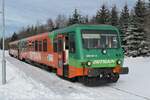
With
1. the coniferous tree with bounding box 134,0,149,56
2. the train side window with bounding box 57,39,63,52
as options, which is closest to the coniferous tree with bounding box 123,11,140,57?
the coniferous tree with bounding box 134,0,149,56

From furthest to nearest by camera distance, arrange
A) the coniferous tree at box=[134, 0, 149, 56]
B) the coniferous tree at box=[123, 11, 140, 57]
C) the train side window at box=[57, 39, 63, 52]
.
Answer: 1. the coniferous tree at box=[123, 11, 140, 57]
2. the coniferous tree at box=[134, 0, 149, 56]
3. the train side window at box=[57, 39, 63, 52]

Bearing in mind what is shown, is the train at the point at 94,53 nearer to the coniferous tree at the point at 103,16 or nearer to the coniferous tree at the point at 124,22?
the coniferous tree at the point at 124,22

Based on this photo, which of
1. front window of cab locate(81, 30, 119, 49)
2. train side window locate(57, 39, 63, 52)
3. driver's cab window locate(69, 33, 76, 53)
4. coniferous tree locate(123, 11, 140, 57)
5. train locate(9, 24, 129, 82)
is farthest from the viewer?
coniferous tree locate(123, 11, 140, 57)

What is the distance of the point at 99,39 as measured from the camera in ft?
48.8

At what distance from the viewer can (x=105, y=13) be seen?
62906 millimetres

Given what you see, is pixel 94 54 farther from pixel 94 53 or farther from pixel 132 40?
pixel 132 40

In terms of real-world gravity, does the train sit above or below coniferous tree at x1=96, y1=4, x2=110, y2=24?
below

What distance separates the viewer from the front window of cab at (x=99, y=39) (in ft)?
48.0

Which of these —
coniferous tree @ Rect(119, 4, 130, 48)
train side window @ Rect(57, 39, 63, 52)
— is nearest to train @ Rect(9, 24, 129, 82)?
train side window @ Rect(57, 39, 63, 52)

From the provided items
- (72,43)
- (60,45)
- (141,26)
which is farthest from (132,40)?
(72,43)

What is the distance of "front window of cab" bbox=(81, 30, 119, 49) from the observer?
48.0 ft

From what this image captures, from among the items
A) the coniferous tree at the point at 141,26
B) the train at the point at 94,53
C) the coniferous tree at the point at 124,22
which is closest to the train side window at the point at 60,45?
the train at the point at 94,53

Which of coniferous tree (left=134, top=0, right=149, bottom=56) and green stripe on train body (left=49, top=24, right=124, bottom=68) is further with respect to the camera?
coniferous tree (left=134, top=0, right=149, bottom=56)

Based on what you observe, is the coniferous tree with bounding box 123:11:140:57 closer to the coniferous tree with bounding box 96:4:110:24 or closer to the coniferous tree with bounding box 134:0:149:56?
the coniferous tree with bounding box 134:0:149:56
